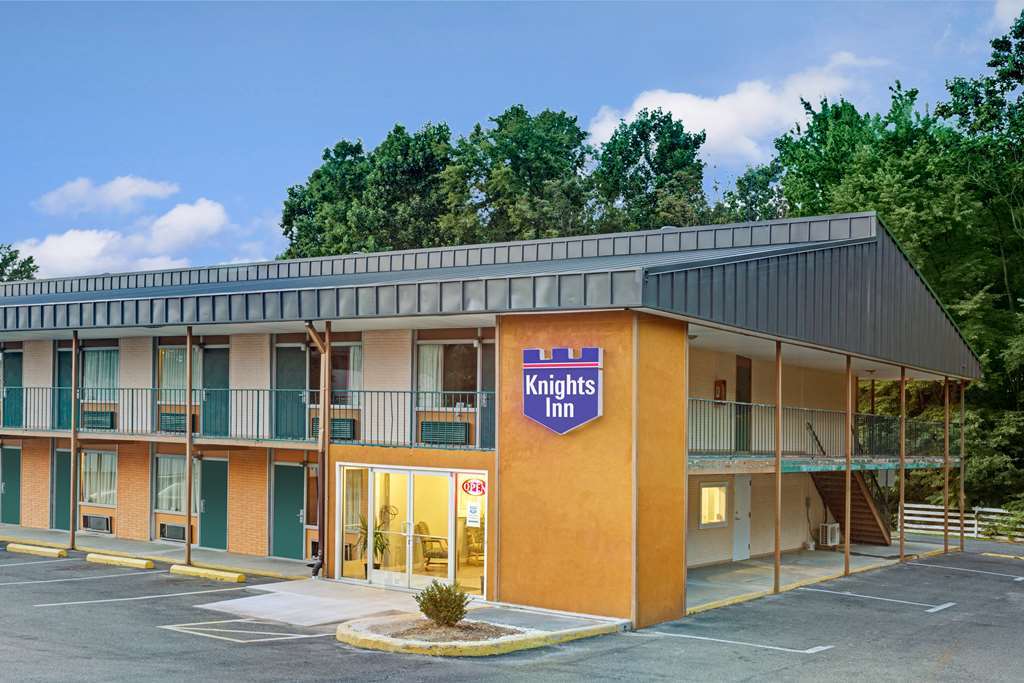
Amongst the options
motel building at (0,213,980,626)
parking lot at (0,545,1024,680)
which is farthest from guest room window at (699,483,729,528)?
parking lot at (0,545,1024,680)

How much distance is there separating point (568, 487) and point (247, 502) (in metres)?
10.0

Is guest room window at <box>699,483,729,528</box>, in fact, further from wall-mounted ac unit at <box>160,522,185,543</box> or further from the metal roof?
wall-mounted ac unit at <box>160,522,185,543</box>

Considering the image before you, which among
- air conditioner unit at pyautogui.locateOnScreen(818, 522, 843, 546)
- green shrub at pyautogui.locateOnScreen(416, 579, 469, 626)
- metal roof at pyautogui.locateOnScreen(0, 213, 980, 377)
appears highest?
metal roof at pyautogui.locateOnScreen(0, 213, 980, 377)

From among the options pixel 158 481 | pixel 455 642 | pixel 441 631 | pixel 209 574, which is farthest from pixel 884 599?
pixel 158 481

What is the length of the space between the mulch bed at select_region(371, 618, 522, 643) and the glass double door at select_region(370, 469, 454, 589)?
3266 millimetres

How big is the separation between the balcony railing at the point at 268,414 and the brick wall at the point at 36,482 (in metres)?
0.82

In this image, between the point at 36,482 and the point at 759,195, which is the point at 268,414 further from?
the point at 759,195

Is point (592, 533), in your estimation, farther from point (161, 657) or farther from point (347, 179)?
point (347, 179)

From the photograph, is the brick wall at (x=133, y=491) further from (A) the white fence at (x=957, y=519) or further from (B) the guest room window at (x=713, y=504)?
(A) the white fence at (x=957, y=519)

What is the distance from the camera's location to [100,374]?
27844 millimetres

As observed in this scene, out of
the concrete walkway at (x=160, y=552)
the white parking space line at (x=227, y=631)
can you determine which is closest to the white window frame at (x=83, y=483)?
the concrete walkway at (x=160, y=552)

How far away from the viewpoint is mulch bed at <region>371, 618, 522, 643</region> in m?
15.4

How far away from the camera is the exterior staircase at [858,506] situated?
3039 centimetres

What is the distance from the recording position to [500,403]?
725 inches
